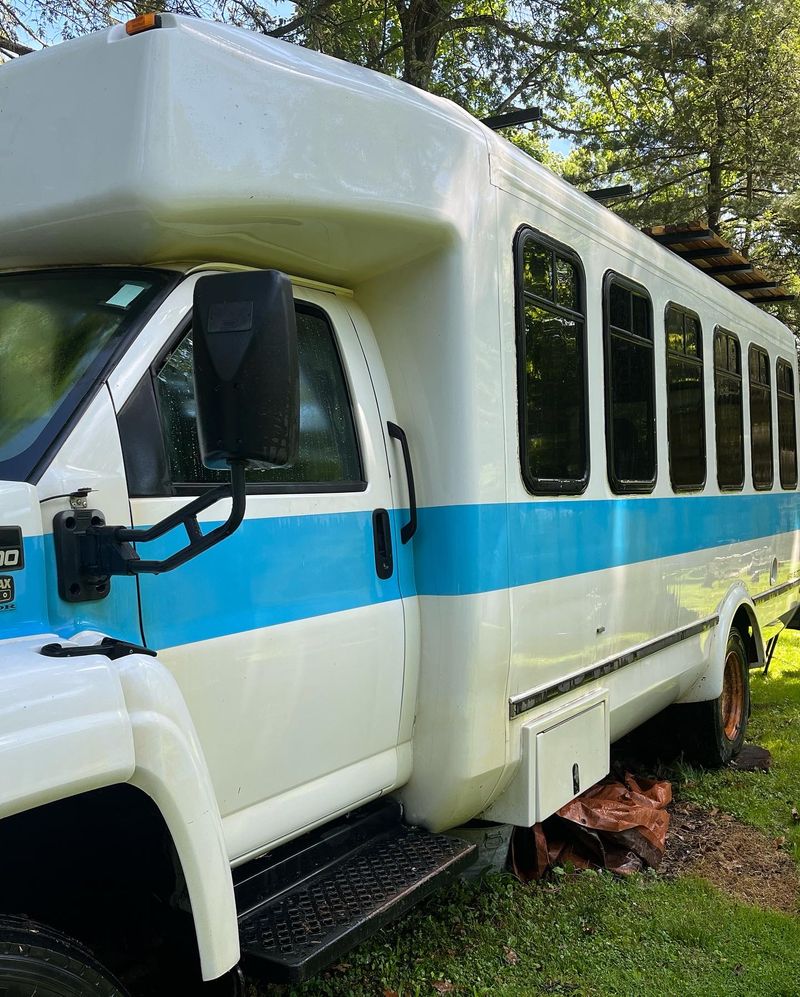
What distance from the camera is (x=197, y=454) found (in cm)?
277

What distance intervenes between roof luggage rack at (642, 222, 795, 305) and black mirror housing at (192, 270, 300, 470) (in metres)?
5.20

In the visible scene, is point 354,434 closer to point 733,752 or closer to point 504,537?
point 504,537

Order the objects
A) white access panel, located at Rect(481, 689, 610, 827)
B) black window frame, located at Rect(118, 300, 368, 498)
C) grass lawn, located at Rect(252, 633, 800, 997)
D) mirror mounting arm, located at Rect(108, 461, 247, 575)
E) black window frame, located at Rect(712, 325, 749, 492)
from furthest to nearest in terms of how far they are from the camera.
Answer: black window frame, located at Rect(712, 325, 749, 492), white access panel, located at Rect(481, 689, 610, 827), grass lawn, located at Rect(252, 633, 800, 997), black window frame, located at Rect(118, 300, 368, 498), mirror mounting arm, located at Rect(108, 461, 247, 575)

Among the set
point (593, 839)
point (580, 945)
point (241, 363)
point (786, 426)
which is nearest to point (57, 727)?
point (241, 363)

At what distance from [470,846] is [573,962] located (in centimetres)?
76

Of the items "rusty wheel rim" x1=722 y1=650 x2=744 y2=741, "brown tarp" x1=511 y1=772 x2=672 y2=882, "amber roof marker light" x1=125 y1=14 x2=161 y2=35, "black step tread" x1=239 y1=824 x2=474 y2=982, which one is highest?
"amber roof marker light" x1=125 y1=14 x2=161 y2=35

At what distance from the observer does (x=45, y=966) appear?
6.68 ft

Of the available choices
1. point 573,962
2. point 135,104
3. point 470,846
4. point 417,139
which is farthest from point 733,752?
point 135,104

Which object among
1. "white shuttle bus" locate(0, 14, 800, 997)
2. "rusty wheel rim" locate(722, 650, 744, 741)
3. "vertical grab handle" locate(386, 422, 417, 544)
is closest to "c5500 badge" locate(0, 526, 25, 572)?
"white shuttle bus" locate(0, 14, 800, 997)

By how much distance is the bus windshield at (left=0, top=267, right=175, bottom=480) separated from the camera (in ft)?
7.95

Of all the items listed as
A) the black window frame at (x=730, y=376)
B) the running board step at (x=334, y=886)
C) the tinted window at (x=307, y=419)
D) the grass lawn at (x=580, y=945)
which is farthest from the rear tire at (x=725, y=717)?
the tinted window at (x=307, y=419)

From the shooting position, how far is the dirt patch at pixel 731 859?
14.7 ft

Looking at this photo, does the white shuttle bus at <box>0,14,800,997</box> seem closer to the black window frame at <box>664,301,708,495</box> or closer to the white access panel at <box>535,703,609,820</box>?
the white access panel at <box>535,703,609,820</box>

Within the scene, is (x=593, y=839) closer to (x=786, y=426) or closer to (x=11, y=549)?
(x=11, y=549)
